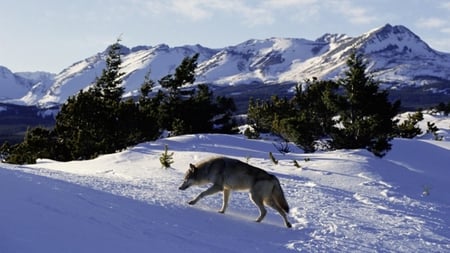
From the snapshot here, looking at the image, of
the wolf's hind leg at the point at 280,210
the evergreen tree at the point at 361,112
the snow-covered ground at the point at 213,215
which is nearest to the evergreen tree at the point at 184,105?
the evergreen tree at the point at 361,112

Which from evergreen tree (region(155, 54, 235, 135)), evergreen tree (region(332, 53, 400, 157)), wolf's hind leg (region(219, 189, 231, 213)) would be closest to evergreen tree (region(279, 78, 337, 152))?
evergreen tree (region(332, 53, 400, 157))

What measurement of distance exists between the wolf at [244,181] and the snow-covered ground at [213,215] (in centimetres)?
35

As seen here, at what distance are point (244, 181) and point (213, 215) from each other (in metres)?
A: 0.73

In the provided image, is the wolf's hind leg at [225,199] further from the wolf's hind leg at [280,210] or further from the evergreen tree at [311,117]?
the evergreen tree at [311,117]

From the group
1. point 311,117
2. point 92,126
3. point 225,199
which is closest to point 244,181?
point 225,199

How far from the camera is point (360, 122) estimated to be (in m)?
30.7

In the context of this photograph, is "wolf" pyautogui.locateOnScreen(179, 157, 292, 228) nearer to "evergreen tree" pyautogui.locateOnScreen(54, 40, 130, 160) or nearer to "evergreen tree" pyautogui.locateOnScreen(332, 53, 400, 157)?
"evergreen tree" pyautogui.locateOnScreen(332, 53, 400, 157)

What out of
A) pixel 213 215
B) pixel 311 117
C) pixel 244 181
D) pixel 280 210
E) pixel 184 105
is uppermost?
pixel 184 105

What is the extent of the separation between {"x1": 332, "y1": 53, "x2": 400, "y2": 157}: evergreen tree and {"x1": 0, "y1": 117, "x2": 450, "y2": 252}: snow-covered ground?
14.8m

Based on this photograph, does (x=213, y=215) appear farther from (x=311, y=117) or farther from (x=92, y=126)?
(x=311, y=117)

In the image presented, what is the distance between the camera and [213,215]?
8.82m

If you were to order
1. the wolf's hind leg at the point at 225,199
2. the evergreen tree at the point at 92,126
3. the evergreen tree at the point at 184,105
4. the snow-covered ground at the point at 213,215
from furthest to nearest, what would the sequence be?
A: the evergreen tree at the point at 184,105
the evergreen tree at the point at 92,126
the wolf's hind leg at the point at 225,199
the snow-covered ground at the point at 213,215

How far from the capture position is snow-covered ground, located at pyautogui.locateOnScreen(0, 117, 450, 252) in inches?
250

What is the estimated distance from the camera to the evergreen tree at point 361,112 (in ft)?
101
